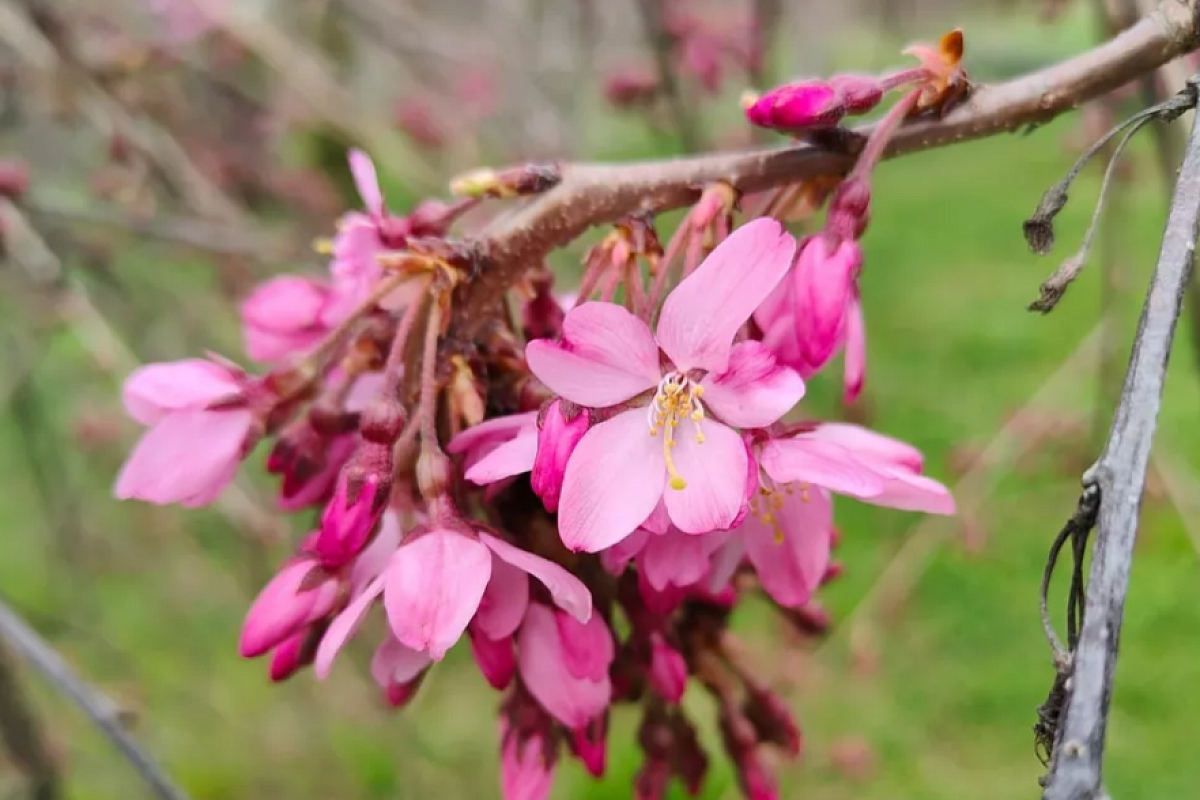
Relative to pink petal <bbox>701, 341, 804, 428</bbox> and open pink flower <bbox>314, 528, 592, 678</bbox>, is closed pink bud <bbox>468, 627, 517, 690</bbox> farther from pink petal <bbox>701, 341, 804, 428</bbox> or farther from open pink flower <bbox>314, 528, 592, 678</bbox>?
pink petal <bbox>701, 341, 804, 428</bbox>

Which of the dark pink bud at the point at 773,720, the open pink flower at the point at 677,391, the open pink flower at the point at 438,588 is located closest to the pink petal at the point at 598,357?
the open pink flower at the point at 677,391

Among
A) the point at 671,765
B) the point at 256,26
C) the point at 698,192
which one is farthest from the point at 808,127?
the point at 256,26

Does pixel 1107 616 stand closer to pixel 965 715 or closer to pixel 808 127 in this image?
pixel 808 127

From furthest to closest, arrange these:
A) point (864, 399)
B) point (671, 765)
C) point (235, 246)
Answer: point (864, 399) → point (235, 246) → point (671, 765)

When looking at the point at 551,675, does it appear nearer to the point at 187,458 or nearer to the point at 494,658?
the point at 494,658

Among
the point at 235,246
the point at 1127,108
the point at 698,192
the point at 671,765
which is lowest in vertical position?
the point at 1127,108

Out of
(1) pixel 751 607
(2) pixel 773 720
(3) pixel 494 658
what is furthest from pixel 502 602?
(1) pixel 751 607

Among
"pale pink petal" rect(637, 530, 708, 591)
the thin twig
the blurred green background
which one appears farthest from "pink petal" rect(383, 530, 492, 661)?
the blurred green background
